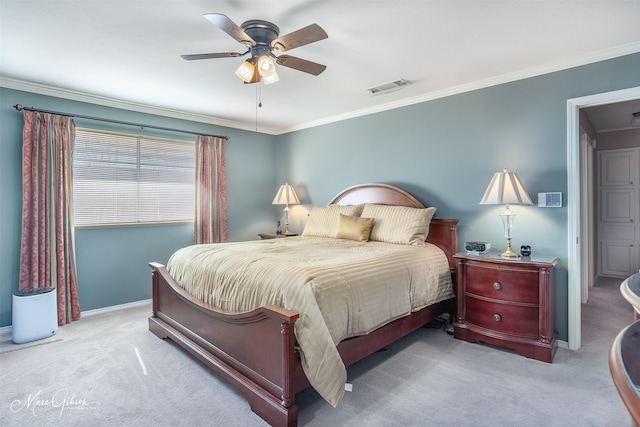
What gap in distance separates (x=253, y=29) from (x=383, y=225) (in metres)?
2.28

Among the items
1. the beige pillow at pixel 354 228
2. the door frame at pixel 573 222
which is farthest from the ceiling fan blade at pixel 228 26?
the door frame at pixel 573 222

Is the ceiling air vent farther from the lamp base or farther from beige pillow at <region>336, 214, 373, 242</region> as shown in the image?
the lamp base

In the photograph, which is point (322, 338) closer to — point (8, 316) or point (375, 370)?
point (375, 370)

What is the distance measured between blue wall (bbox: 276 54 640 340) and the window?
7.29ft

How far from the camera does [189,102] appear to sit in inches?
161

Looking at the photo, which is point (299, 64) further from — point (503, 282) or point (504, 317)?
point (504, 317)

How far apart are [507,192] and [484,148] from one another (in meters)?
0.70

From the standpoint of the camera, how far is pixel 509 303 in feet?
9.13

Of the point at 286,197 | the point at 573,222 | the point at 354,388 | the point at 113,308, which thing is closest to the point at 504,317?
the point at 573,222

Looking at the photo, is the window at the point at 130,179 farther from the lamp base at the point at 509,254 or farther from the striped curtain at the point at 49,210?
the lamp base at the point at 509,254

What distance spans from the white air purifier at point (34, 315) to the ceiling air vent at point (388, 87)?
388cm

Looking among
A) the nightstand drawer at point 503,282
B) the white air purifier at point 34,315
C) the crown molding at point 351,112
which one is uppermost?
the crown molding at point 351,112

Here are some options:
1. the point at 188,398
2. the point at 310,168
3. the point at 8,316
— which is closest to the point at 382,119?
the point at 310,168

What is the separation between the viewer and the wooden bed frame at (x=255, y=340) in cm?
182
